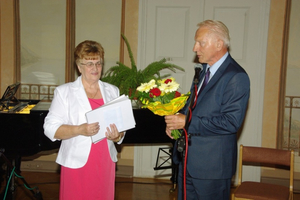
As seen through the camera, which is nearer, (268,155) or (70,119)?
(70,119)

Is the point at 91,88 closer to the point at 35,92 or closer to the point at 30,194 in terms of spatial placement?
the point at 30,194

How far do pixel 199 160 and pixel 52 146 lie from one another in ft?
6.81

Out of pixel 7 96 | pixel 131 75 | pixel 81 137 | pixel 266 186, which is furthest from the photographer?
pixel 131 75

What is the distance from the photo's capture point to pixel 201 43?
2387mm

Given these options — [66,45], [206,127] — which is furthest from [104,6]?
[206,127]

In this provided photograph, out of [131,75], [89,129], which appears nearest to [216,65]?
[89,129]

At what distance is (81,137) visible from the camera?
2457 mm

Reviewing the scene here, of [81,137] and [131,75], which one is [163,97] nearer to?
[81,137]

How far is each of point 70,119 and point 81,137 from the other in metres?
0.15

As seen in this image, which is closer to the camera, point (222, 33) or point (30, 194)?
point (222, 33)

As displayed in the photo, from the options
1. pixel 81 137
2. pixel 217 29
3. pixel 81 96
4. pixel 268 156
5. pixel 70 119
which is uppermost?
pixel 217 29

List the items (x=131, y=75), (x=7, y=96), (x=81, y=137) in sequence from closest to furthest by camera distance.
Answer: (x=81, y=137) < (x=7, y=96) < (x=131, y=75)

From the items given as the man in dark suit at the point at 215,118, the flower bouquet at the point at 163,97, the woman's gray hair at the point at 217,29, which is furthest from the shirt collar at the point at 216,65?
the flower bouquet at the point at 163,97

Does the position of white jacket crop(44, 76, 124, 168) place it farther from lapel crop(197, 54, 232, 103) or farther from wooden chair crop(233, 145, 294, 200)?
wooden chair crop(233, 145, 294, 200)
